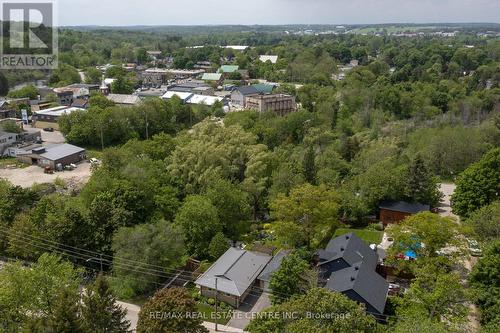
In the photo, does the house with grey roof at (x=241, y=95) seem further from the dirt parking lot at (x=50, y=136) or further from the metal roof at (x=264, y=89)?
the dirt parking lot at (x=50, y=136)

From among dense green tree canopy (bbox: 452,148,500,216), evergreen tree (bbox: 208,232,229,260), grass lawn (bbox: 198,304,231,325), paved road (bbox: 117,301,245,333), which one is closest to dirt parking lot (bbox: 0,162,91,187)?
evergreen tree (bbox: 208,232,229,260)

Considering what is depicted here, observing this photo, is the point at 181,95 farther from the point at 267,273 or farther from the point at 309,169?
the point at 267,273

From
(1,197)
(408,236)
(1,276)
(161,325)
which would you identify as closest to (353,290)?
(408,236)

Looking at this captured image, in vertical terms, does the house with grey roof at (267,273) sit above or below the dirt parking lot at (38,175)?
below

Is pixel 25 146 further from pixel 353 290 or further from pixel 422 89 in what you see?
pixel 422 89

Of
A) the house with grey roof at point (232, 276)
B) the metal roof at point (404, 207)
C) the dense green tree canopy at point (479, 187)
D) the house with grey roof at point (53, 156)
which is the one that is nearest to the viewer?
the house with grey roof at point (232, 276)

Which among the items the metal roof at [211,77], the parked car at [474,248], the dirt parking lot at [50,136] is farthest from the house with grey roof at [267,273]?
the metal roof at [211,77]

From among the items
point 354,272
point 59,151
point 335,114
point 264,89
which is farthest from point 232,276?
point 264,89
